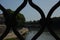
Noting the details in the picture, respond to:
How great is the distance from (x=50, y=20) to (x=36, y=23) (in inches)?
3.7

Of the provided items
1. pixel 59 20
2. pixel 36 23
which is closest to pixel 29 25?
pixel 36 23

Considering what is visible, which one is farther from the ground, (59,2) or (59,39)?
(59,2)

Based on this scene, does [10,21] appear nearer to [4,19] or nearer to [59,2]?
[4,19]

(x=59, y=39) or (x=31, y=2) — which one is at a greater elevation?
(x=31, y=2)

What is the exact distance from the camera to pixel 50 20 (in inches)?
25.0

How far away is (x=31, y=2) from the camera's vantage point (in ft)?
2.18

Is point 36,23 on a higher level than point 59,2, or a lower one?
lower

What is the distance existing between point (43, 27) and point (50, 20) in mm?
40

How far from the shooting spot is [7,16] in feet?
2.18

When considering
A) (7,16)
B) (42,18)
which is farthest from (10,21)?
(42,18)

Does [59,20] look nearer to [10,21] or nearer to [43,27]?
[43,27]

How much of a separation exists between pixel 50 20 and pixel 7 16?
0.57 feet

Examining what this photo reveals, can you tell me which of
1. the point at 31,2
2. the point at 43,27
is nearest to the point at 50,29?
the point at 43,27

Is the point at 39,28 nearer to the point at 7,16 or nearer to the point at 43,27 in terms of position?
the point at 43,27
